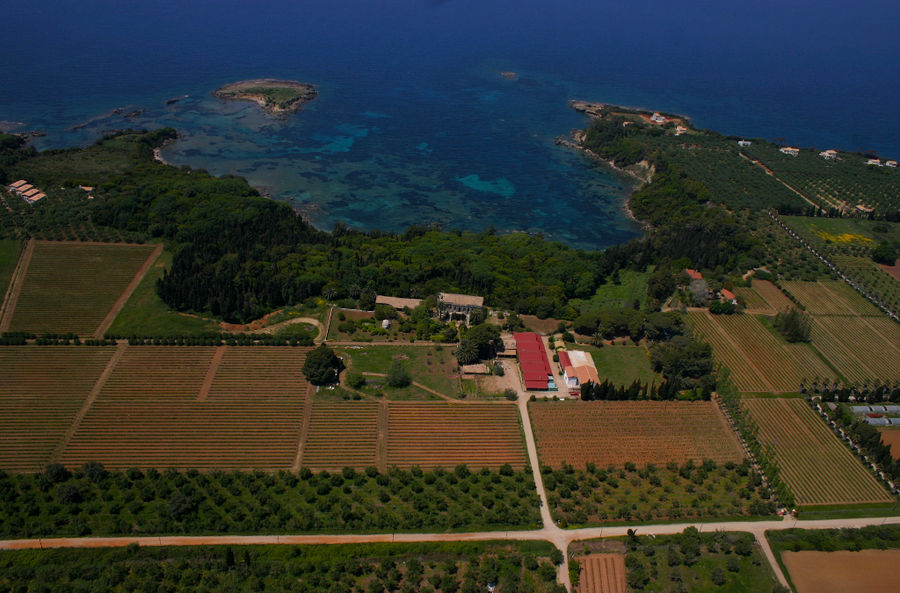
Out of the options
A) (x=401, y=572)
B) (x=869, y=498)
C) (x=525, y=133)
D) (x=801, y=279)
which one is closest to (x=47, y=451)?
(x=401, y=572)

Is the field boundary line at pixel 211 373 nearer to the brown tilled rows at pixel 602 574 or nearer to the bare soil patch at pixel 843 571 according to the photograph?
the brown tilled rows at pixel 602 574

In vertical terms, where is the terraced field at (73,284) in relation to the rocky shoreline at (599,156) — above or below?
below

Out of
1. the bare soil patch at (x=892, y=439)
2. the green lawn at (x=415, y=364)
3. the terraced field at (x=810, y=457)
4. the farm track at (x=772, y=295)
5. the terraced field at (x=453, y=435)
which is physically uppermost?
the farm track at (x=772, y=295)

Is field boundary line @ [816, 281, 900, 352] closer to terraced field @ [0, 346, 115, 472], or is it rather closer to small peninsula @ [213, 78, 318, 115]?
terraced field @ [0, 346, 115, 472]

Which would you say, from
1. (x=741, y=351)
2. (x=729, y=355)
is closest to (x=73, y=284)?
(x=729, y=355)

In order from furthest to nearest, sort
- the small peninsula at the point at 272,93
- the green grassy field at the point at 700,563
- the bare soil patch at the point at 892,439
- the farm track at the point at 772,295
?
1. the small peninsula at the point at 272,93
2. the farm track at the point at 772,295
3. the bare soil patch at the point at 892,439
4. the green grassy field at the point at 700,563

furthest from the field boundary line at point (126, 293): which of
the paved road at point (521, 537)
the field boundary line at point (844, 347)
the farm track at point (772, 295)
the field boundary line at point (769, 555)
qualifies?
the field boundary line at point (844, 347)

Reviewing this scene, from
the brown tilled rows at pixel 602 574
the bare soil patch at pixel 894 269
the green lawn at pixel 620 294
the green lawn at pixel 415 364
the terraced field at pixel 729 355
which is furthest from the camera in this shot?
the bare soil patch at pixel 894 269
